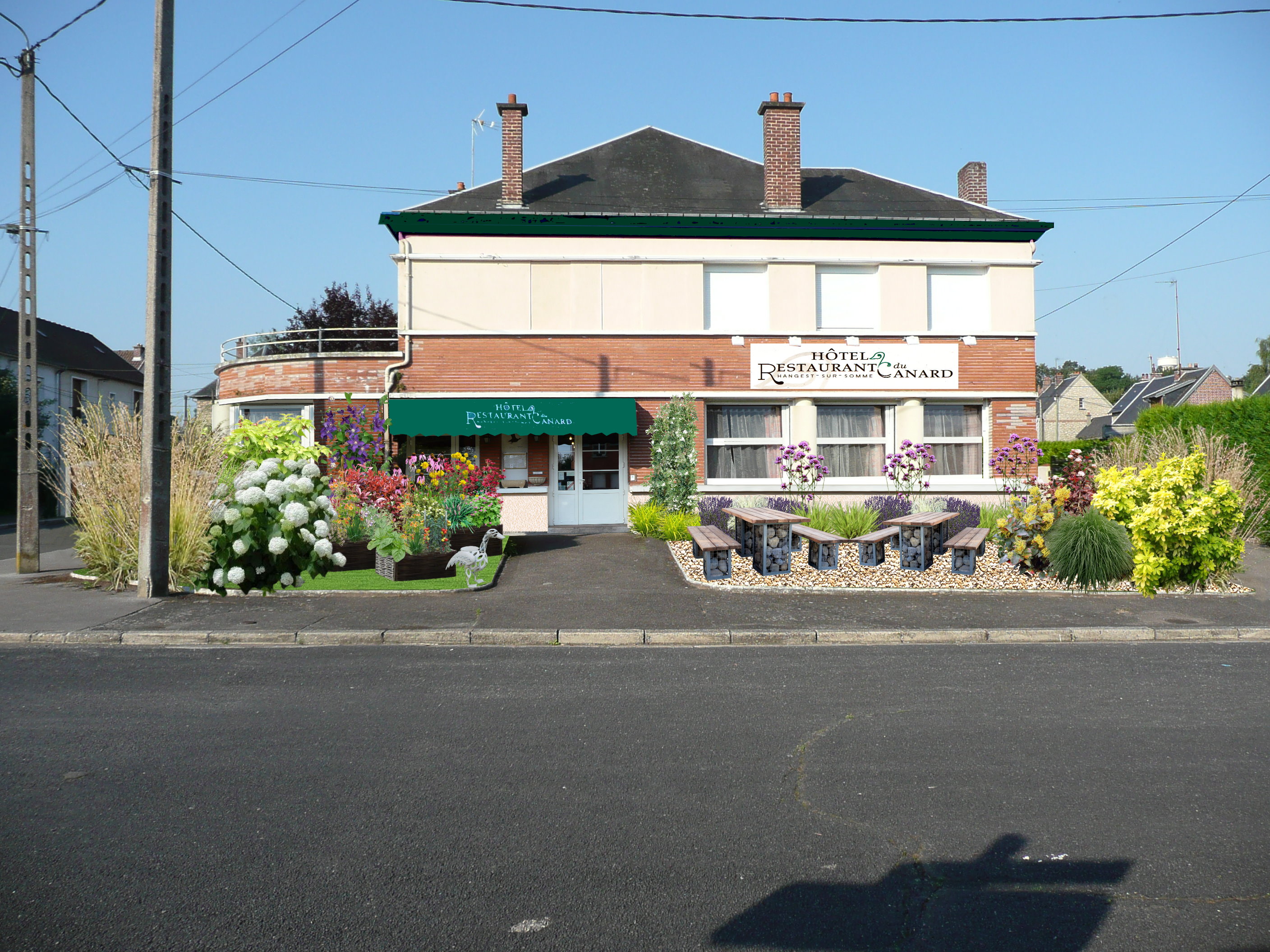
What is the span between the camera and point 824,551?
12016 millimetres

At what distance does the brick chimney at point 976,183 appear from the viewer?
2103 cm

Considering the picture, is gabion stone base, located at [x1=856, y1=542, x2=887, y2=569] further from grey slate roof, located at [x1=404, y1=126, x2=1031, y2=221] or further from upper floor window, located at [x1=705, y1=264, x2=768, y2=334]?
grey slate roof, located at [x1=404, y1=126, x2=1031, y2=221]

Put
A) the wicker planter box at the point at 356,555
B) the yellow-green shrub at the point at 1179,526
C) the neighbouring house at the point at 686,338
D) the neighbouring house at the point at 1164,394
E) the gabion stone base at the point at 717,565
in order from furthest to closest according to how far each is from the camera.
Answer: the neighbouring house at the point at 1164,394 < the neighbouring house at the point at 686,338 < the wicker planter box at the point at 356,555 < the gabion stone base at the point at 717,565 < the yellow-green shrub at the point at 1179,526

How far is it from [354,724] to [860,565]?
8268mm

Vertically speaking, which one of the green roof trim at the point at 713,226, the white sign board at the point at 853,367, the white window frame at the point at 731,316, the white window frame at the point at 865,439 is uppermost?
the green roof trim at the point at 713,226

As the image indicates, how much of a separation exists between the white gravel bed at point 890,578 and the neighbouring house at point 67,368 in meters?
27.8

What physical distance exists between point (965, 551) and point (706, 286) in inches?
344

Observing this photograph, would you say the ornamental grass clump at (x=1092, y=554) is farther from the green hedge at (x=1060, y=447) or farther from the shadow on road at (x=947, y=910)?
the green hedge at (x=1060, y=447)

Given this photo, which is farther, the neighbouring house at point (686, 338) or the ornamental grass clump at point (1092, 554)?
the neighbouring house at point (686, 338)

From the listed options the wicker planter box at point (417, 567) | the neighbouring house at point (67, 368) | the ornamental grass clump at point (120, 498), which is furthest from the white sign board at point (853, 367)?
the neighbouring house at point (67, 368)

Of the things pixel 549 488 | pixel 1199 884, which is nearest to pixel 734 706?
pixel 1199 884

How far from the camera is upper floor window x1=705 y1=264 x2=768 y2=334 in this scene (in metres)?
18.5

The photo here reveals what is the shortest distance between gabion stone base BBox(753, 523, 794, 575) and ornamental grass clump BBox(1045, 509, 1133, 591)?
3.23 metres

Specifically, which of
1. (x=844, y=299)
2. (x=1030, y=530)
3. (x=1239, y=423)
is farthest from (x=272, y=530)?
(x=1239, y=423)
